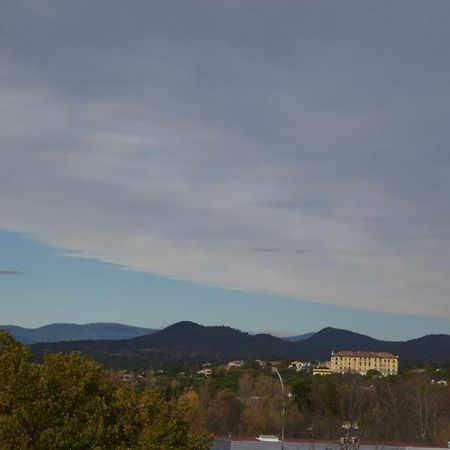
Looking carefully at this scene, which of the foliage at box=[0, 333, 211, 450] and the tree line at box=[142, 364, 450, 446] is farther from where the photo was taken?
the tree line at box=[142, 364, 450, 446]

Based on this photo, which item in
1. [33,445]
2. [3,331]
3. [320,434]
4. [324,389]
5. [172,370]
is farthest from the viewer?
[172,370]

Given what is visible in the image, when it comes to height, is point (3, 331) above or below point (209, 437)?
above

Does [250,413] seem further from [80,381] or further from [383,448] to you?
[80,381]

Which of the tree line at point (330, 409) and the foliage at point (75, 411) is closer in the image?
the foliage at point (75, 411)

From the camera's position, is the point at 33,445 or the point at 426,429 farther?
the point at 426,429

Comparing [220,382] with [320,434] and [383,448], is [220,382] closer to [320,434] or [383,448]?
[320,434]

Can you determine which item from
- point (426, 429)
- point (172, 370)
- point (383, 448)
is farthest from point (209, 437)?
point (172, 370)

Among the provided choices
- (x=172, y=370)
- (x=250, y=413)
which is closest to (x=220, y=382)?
(x=250, y=413)

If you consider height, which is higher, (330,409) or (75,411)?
(330,409)

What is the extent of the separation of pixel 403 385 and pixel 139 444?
260 feet

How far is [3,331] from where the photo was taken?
80.9 feet

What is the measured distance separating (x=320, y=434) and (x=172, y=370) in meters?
134

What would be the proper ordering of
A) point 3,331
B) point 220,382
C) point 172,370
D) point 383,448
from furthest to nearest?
1. point 172,370
2. point 220,382
3. point 383,448
4. point 3,331

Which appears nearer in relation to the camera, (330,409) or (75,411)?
(75,411)
